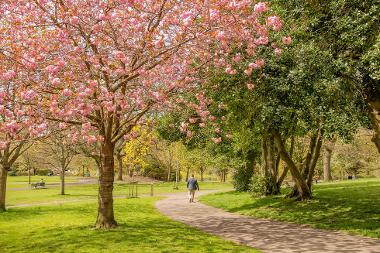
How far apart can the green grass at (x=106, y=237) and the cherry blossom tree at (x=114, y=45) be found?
11.2ft

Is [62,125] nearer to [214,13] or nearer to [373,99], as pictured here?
[214,13]

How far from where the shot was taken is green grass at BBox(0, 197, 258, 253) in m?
11.7

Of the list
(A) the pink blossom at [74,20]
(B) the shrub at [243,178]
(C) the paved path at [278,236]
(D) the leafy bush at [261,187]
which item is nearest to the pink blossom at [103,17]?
(A) the pink blossom at [74,20]

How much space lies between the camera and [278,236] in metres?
13.4

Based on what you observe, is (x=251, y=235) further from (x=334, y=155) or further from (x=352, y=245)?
(x=334, y=155)

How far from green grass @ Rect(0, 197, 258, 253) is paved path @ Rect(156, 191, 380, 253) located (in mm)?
828

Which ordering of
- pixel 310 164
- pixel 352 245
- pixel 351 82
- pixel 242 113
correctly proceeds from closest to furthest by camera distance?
pixel 352 245 < pixel 351 82 < pixel 242 113 < pixel 310 164

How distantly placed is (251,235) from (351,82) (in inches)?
251

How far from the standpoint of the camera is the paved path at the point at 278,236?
1113 centimetres

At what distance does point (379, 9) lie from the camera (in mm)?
11883

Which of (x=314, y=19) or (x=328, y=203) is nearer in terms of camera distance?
(x=314, y=19)

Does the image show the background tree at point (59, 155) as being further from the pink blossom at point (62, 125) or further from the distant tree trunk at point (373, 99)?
the distant tree trunk at point (373, 99)

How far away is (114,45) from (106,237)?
671 cm

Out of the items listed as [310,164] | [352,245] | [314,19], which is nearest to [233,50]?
[314,19]
